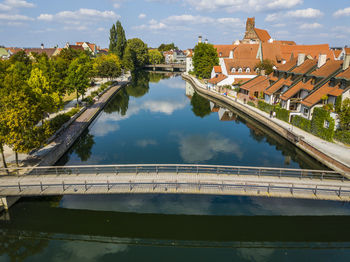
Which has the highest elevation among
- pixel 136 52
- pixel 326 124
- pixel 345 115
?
pixel 136 52

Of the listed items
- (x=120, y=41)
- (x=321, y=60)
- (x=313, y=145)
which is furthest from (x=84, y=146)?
(x=120, y=41)

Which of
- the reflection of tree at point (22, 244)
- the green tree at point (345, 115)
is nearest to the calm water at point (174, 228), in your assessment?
the reflection of tree at point (22, 244)

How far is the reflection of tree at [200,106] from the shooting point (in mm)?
58625

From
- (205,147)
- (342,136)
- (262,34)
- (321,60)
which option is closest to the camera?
(342,136)

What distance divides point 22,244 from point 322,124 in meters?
36.0

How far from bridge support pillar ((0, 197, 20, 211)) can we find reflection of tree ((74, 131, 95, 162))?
10746 millimetres

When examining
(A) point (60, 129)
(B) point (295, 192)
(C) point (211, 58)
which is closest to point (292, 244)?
(B) point (295, 192)

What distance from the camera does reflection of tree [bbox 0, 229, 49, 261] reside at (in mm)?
18000

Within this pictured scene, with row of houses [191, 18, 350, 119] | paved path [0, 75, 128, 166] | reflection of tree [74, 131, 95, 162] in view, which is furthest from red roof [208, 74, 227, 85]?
reflection of tree [74, 131, 95, 162]

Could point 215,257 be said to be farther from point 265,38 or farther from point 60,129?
point 265,38

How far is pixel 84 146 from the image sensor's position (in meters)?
37.0

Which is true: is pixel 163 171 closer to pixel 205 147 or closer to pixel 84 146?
pixel 205 147

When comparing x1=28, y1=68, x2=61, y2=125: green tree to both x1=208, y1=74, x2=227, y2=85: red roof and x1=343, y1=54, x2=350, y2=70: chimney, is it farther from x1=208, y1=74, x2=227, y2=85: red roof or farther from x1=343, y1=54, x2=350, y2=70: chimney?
x1=208, y1=74, x2=227, y2=85: red roof

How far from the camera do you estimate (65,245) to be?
1878cm
